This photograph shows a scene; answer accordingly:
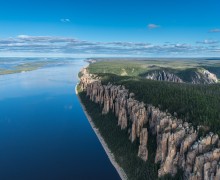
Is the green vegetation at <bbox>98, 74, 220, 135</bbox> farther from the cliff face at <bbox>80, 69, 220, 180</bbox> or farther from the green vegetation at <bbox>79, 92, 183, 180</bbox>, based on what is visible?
the green vegetation at <bbox>79, 92, 183, 180</bbox>

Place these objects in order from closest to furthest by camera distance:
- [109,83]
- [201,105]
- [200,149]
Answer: [200,149]
[201,105]
[109,83]

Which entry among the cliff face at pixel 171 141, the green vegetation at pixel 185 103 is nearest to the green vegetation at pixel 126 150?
the cliff face at pixel 171 141

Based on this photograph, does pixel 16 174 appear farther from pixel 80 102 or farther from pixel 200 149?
pixel 80 102

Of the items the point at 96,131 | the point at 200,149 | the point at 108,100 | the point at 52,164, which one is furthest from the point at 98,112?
the point at 200,149

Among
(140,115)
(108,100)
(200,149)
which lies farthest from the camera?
(108,100)

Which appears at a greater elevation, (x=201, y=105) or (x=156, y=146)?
(x=201, y=105)

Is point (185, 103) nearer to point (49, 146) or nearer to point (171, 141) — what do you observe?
point (171, 141)

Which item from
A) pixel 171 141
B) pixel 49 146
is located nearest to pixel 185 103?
pixel 171 141
